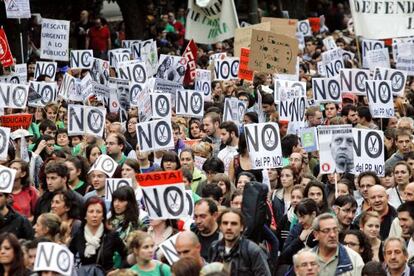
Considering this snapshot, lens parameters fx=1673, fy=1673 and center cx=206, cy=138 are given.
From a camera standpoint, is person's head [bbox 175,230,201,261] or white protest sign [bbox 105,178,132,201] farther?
white protest sign [bbox 105,178,132,201]

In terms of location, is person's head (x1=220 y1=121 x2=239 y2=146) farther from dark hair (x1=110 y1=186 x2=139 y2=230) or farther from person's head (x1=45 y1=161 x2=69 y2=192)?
dark hair (x1=110 y1=186 x2=139 y2=230)

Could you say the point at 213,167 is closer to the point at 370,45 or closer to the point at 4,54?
the point at 4,54

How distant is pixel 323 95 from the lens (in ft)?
77.3

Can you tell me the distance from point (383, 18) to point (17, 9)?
5880 mm

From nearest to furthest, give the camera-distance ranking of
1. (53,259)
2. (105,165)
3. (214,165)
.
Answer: (53,259)
(105,165)
(214,165)

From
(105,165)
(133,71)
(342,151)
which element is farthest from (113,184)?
(133,71)

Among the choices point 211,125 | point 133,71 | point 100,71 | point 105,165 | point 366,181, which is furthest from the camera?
point 100,71

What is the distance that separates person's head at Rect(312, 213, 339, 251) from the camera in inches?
508

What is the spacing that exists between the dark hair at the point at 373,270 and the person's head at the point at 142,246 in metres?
1.61

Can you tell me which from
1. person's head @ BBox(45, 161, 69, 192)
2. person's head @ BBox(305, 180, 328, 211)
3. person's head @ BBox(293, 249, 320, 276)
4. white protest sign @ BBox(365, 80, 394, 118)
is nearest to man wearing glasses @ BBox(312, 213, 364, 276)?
person's head @ BBox(293, 249, 320, 276)

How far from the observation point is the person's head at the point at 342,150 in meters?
17.0

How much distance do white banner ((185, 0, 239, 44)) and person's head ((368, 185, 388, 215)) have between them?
1381 centimetres

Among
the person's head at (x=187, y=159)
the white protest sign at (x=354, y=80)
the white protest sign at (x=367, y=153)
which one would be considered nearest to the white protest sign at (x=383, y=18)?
the white protest sign at (x=354, y=80)

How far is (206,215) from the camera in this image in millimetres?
13469
